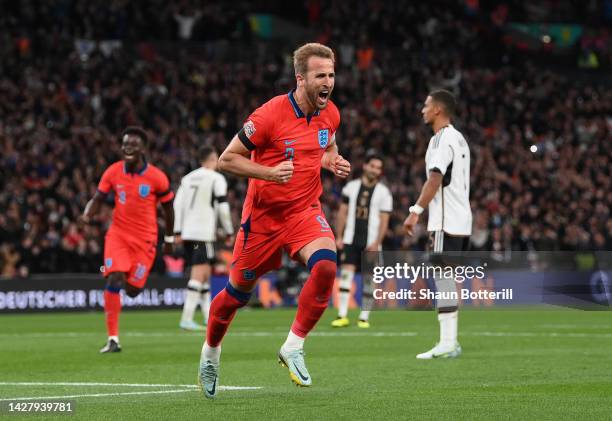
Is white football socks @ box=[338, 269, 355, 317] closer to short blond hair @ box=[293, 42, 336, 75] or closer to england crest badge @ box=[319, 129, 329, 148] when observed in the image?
england crest badge @ box=[319, 129, 329, 148]

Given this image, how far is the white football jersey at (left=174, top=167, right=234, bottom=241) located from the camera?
19.3 m

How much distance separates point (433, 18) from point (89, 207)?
28267 millimetres

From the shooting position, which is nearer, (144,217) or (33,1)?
(144,217)

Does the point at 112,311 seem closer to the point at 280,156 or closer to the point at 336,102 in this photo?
the point at 280,156

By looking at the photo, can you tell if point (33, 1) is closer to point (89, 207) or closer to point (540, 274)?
point (540, 274)

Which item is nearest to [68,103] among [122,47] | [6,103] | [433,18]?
[6,103]

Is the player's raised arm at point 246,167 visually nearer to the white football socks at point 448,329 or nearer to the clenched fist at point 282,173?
the clenched fist at point 282,173

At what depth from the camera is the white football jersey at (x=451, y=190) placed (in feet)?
42.4

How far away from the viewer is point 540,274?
26.6 metres

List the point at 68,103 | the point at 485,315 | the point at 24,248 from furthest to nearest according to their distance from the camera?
1. the point at 68,103
2. the point at 24,248
3. the point at 485,315

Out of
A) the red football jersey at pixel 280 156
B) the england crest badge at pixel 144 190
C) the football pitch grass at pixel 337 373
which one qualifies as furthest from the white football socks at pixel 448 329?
the england crest badge at pixel 144 190

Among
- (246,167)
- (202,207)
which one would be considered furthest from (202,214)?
(246,167)

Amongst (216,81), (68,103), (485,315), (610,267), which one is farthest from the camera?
(216,81)

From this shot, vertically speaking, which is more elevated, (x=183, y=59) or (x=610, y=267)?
(x=183, y=59)
